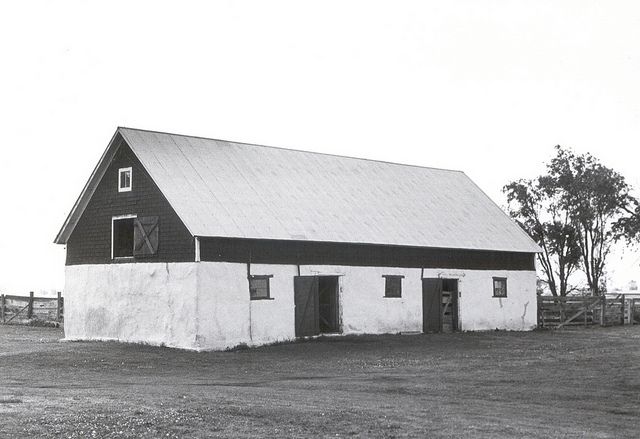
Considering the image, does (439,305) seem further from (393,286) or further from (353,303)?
(353,303)

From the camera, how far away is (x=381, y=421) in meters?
14.9

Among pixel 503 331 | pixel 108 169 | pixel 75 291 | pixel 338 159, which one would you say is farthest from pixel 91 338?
pixel 503 331

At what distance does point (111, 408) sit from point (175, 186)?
17215mm

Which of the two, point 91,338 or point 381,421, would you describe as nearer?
point 381,421

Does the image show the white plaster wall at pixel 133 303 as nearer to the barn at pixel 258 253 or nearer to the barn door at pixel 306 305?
the barn at pixel 258 253

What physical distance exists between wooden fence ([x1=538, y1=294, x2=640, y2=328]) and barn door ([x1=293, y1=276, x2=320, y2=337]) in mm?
14602

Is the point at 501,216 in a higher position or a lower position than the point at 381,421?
higher

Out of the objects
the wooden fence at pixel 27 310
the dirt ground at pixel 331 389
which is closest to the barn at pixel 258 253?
the dirt ground at pixel 331 389

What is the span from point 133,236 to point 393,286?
392 inches

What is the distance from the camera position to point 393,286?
118 ft

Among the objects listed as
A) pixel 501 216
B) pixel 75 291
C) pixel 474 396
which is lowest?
pixel 474 396

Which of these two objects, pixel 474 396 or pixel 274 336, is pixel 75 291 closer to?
pixel 274 336

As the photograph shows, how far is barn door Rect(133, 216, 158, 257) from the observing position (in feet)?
104

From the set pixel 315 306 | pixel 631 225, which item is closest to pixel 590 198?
pixel 631 225
